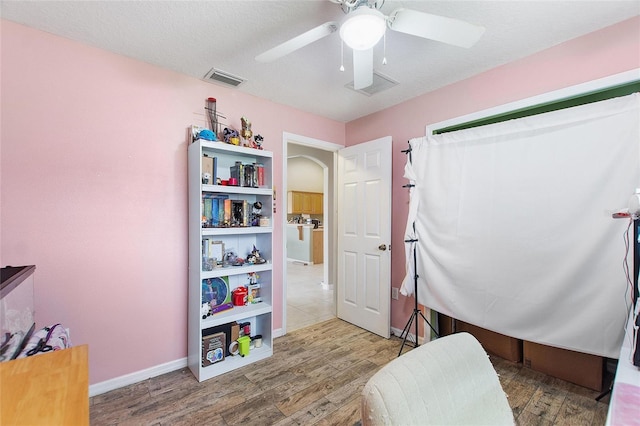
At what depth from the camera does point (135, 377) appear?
7.13 feet

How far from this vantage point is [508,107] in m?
2.22

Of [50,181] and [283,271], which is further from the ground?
Answer: [50,181]

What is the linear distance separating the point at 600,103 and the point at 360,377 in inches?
100

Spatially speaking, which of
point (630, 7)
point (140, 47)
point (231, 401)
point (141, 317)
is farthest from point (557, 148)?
point (141, 317)

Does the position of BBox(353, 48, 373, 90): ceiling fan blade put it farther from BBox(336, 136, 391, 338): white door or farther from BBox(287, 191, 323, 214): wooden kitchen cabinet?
BBox(287, 191, 323, 214): wooden kitchen cabinet

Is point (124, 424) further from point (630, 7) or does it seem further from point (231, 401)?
point (630, 7)

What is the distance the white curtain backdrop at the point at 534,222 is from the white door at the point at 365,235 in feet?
1.27

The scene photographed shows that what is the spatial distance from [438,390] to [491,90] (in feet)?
7.97

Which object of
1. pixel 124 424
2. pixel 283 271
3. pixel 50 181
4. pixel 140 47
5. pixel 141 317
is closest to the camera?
pixel 124 424

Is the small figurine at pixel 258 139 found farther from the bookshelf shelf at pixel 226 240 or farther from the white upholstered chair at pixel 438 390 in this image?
the white upholstered chair at pixel 438 390

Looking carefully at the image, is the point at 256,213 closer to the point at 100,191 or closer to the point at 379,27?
the point at 100,191

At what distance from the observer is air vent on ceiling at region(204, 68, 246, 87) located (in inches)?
92.7

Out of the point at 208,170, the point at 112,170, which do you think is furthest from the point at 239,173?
the point at 112,170

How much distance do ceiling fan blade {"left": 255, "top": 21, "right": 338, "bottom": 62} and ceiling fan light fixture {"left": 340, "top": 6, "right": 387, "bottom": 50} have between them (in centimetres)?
8
